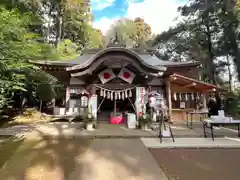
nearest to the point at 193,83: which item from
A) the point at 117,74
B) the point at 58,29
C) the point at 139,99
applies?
the point at 139,99

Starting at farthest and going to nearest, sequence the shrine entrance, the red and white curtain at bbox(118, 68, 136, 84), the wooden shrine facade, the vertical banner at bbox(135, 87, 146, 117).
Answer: the red and white curtain at bbox(118, 68, 136, 84) → the shrine entrance → the vertical banner at bbox(135, 87, 146, 117) → the wooden shrine facade

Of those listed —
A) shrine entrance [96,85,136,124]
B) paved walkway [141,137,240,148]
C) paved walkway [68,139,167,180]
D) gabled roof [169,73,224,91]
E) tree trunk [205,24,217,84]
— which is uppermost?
tree trunk [205,24,217,84]

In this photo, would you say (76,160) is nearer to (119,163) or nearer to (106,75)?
(119,163)

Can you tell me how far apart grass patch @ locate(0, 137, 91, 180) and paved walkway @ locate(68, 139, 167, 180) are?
0.86 ft

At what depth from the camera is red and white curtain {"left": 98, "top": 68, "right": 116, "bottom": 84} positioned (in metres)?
8.02

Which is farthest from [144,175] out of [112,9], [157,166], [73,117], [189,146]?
[112,9]

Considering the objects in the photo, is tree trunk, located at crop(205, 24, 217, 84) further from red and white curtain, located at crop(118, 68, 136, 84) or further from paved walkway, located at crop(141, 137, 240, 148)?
paved walkway, located at crop(141, 137, 240, 148)

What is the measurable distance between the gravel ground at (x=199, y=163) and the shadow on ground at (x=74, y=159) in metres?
0.29

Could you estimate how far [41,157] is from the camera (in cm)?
388

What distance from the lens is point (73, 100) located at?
955cm

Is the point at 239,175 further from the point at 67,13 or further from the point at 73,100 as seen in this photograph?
the point at 67,13

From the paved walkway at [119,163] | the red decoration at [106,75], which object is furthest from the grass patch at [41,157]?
the red decoration at [106,75]

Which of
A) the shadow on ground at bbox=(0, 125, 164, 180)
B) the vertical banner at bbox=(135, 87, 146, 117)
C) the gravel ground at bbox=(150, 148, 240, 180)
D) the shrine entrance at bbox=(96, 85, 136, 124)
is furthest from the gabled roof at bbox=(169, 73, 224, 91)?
Result: the shadow on ground at bbox=(0, 125, 164, 180)

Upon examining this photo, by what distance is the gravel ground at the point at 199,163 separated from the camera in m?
3.13
